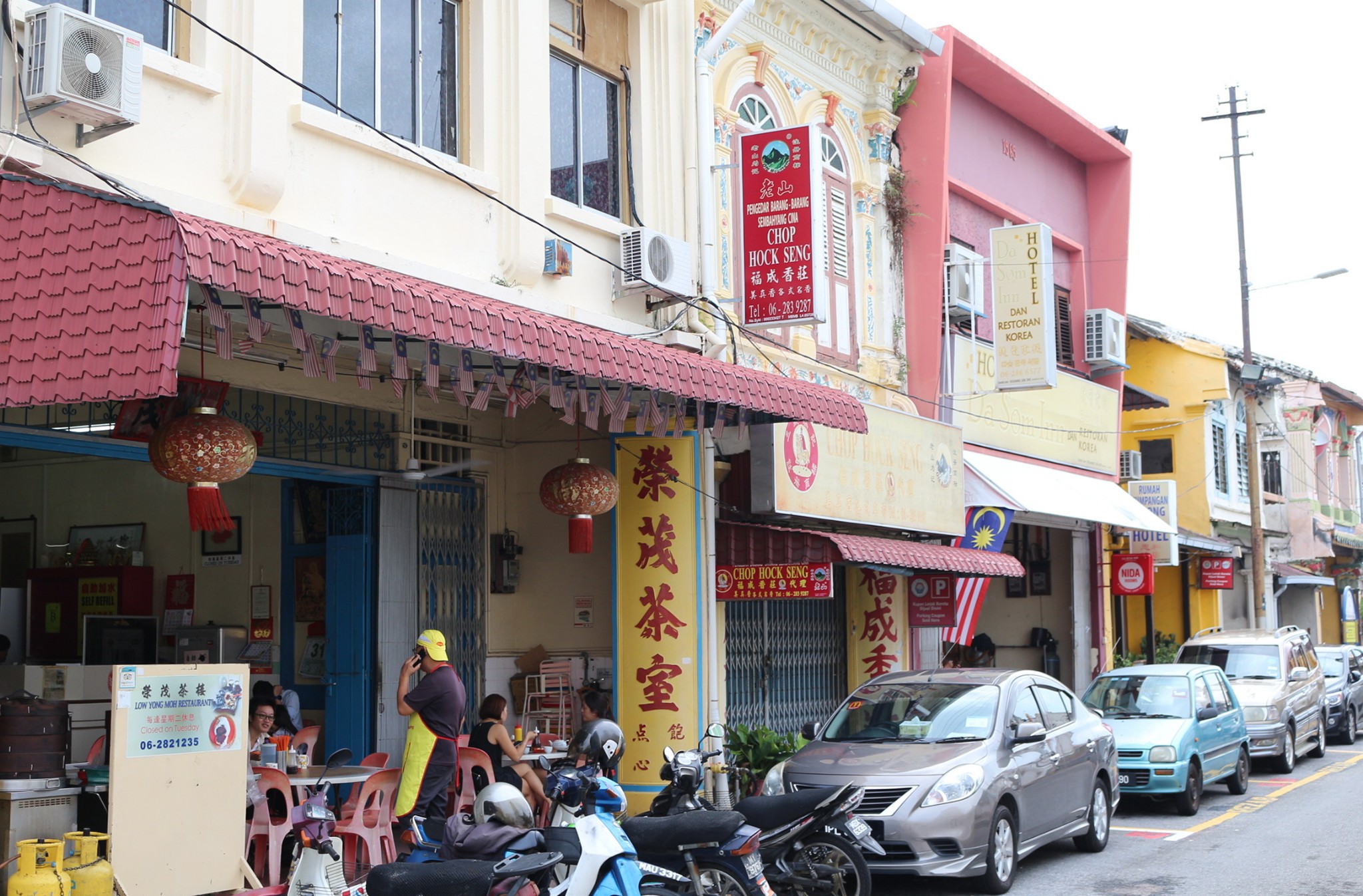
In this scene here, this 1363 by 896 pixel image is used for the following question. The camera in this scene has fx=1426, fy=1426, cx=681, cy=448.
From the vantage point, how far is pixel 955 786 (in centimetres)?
1005

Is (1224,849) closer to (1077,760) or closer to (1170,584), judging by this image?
(1077,760)

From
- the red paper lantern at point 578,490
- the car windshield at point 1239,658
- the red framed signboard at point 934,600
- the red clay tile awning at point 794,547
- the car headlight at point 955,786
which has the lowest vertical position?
the car headlight at point 955,786

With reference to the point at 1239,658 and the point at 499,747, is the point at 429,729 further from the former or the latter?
the point at 1239,658

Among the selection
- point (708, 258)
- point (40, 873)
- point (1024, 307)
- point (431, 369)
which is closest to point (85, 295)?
point (431, 369)

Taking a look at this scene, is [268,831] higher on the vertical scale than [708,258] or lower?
lower

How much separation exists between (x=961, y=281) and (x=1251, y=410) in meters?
9.22

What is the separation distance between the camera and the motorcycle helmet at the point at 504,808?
672 cm

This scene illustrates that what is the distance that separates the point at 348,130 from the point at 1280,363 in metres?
31.0

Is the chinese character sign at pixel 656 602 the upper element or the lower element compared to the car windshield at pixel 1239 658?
upper

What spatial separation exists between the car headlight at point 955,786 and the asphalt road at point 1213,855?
968 millimetres

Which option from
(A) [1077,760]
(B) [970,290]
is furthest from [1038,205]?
(A) [1077,760]

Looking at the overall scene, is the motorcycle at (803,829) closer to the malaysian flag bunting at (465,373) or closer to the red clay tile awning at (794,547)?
the malaysian flag bunting at (465,373)

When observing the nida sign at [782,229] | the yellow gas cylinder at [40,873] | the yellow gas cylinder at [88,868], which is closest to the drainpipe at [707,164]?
the nida sign at [782,229]

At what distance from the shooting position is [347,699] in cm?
1291
